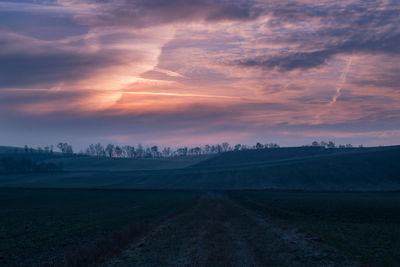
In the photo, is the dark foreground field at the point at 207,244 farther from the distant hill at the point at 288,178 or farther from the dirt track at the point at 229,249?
the distant hill at the point at 288,178

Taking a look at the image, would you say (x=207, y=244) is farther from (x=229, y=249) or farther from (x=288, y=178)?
(x=288, y=178)

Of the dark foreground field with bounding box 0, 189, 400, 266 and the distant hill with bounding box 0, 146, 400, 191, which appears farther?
the distant hill with bounding box 0, 146, 400, 191

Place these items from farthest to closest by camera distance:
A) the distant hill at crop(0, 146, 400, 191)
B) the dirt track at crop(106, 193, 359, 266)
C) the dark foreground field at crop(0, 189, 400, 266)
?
the distant hill at crop(0, 146, 400, 191) → the dark foreground field at crop(0, 189, 400, 266) → the dirt track at crop(106, 193, 359, 266)

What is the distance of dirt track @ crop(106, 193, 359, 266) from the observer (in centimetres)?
1928

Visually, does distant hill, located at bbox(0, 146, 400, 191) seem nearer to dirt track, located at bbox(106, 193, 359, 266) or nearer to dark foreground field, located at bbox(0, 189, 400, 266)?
dark foreground field, located at bbox(0, 189, 400, 266)

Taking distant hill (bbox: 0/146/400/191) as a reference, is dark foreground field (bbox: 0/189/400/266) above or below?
above

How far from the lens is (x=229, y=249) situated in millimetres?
22250

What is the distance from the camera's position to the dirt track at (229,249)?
19281mm

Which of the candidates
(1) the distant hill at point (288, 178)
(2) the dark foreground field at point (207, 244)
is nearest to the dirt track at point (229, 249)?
(2) the dark foreground field at point (207, 244)

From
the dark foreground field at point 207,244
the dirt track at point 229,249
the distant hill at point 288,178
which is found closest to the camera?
the dirt track at point 229,249

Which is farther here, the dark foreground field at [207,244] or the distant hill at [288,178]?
the distant hill at [288,178]

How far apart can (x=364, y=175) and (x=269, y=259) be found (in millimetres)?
132748

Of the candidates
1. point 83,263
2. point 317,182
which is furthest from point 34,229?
point 317,182

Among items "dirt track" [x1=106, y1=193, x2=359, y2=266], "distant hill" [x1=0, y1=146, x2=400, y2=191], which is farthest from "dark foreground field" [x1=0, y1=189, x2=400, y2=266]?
"distant hill" [x1=0, y1=146, x2=400, y2=191]
